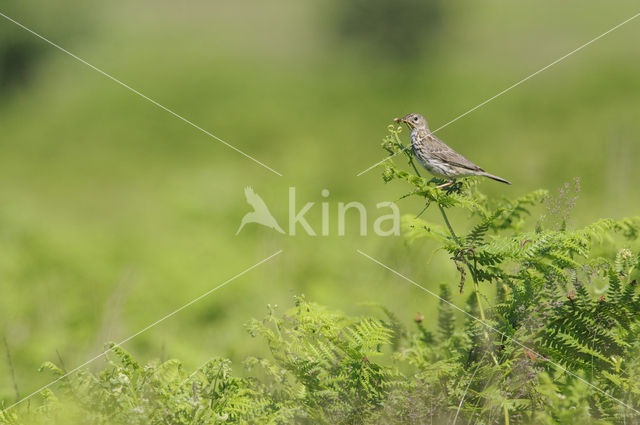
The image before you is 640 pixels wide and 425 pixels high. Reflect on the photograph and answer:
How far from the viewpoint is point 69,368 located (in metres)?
4.35

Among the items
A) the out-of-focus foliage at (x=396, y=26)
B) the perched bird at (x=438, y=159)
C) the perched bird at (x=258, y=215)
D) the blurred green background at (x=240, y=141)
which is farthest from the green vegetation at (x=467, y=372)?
the out-of-focus foliage at (x=396, y=26)

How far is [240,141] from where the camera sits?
16391 mm

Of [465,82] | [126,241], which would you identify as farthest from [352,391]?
[465,82]

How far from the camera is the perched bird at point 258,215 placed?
27.7 feet

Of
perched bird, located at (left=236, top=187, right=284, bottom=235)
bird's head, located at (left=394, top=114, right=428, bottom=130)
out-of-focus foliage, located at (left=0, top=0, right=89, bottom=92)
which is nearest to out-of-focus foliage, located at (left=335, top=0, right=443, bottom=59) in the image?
out-of-focus foliage, located at (left=0, top=0, right=89, bottom=92)

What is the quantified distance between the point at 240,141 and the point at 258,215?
767 cm

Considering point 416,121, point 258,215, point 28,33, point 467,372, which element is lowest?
point 28,33

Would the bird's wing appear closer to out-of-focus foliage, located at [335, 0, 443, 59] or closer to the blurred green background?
the blurred green background

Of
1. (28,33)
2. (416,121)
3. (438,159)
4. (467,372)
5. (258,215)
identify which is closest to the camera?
(467,372)

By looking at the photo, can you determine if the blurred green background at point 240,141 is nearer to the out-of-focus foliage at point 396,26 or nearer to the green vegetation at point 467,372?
the out-of-focus foliage at point 396,26

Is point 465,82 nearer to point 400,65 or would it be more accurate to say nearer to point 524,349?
point 400,65

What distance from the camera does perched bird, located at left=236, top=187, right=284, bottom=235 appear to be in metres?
8.44

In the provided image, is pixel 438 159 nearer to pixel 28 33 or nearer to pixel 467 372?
pixel 467 372

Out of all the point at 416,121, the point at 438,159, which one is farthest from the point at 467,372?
the point at 416,121
